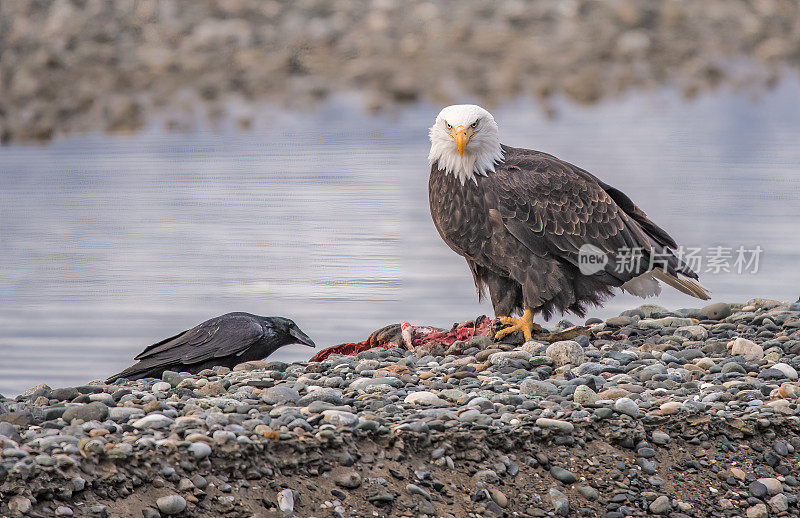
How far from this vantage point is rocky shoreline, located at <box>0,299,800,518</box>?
240 centimetres

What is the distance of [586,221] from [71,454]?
6.70ft

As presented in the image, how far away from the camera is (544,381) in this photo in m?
3.12

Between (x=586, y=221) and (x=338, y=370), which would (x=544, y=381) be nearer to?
(x=338, y=370)

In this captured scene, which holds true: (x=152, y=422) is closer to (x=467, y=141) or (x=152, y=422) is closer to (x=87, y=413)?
(x=87, y=413)

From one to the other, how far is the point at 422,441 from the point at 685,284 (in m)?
1.77

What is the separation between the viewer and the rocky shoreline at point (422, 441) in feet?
7.88

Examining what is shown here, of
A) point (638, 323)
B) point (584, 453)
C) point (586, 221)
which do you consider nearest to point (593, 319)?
point (638, 323)

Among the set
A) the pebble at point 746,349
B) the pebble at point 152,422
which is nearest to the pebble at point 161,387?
the pebble at point 152,422

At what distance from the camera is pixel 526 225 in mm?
3752

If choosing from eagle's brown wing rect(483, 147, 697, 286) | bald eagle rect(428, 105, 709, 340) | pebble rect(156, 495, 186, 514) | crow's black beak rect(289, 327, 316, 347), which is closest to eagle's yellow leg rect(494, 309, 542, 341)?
bald eagle rect(428, 105, 709, 340)

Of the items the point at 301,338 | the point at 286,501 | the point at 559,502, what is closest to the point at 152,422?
the point at 286,501

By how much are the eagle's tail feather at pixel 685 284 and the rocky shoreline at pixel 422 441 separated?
0.66 m

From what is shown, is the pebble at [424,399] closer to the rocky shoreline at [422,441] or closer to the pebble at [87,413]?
the rocky shoreline at [422,441]

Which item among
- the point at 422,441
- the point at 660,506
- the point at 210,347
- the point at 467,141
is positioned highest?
the point at 467,141
